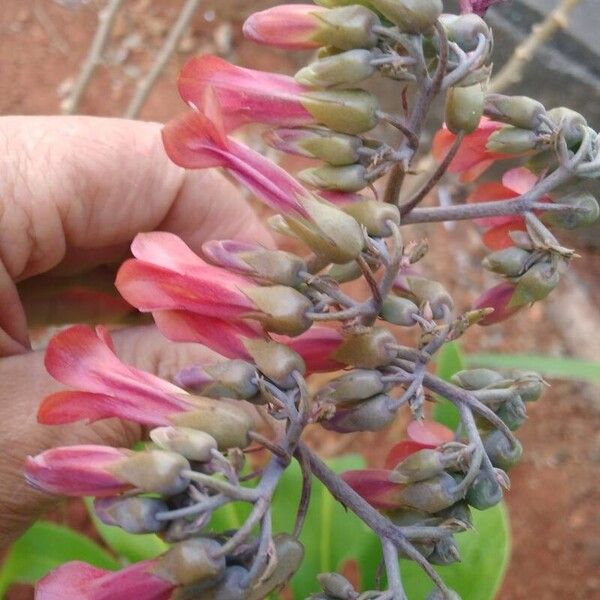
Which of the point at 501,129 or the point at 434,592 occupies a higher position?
the point at 501,129

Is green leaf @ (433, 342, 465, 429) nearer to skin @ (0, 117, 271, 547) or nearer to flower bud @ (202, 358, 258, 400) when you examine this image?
skin @ (0, 117, 271, 547)

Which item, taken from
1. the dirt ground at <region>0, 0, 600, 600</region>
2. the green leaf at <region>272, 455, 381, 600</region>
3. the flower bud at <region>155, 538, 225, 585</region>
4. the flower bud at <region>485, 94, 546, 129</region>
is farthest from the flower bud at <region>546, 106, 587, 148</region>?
the dirt ground at <region>0, 0, 600, 600</region>

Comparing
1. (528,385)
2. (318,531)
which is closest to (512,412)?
(528,385)

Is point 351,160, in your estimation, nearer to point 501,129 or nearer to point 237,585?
point 501,129

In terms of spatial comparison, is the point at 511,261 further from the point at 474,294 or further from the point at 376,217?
the point at 474,294

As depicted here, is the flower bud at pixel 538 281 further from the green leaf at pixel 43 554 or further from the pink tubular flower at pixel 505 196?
the green leaf at pixel 43 554

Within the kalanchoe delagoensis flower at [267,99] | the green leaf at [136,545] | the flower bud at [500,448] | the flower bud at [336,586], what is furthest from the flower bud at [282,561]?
the green leaf at [136,545]

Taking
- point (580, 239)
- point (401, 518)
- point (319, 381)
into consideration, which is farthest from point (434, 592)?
point (580, 239)
